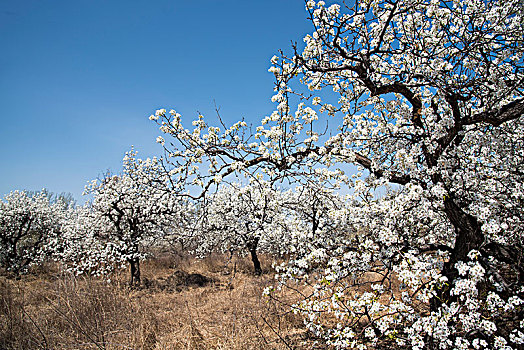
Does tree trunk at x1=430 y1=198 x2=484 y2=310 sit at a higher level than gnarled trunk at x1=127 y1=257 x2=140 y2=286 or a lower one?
higher

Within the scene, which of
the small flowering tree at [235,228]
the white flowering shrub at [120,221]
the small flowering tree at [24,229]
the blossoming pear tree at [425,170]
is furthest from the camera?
the small flowering tree at [24,229]

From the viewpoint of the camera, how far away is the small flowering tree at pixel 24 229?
50.7 ft

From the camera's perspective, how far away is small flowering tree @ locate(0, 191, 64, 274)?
608 inches

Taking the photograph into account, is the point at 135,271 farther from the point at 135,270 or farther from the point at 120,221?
the point at 120,221

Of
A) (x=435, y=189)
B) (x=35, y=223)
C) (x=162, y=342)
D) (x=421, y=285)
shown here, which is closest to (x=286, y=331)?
(x=162, y=342)

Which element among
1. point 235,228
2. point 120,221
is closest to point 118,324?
point 120,221

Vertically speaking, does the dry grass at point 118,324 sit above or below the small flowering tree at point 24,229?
below

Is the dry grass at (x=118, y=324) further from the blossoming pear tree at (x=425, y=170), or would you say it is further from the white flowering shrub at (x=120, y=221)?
the white flowering shrub at (x=120, y=221)

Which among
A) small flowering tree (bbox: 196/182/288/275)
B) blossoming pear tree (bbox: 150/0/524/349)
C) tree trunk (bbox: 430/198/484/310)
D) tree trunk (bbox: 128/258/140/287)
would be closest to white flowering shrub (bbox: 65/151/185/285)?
tree trunk (bbox: 128/258/140/287)

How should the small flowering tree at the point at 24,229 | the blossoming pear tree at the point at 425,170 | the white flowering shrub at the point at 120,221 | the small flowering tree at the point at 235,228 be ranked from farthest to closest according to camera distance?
the small flowering tree at the point at 24,229
the small flowering tree at the point at 235,228
the white flowering shrub at the point at 120,221
the blossoming pear tree at the point at 425,170

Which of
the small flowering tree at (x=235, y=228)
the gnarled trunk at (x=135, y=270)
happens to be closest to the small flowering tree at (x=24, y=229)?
the gnarled trunk at (x=135, y=270)

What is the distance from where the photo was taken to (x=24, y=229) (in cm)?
1734

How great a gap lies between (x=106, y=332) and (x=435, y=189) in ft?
19.9

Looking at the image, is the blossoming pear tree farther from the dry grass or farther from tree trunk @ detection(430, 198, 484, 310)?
the dry grass
